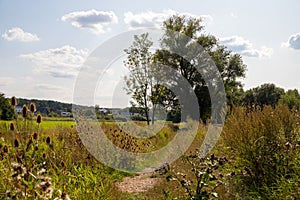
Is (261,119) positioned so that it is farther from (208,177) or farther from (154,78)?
(154,78)

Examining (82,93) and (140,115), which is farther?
(140,115)

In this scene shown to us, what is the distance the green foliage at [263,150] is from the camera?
4.60 meters

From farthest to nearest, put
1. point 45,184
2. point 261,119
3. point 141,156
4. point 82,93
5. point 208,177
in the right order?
point 141,156, point 82,93, point 261,119, point 208,177, point 45,184

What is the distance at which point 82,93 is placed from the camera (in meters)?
7.68

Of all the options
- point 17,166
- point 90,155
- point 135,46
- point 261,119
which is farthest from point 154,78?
point 17,166

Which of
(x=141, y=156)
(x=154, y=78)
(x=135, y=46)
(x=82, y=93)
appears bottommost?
(x=141, y=156)

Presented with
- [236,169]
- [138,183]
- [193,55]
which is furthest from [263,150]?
[193,55]

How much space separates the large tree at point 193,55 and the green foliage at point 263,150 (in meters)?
14.6

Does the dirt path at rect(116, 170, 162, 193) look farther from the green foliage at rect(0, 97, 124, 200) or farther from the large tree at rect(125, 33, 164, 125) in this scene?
the large tree at rect(125, 33, 164, 125)

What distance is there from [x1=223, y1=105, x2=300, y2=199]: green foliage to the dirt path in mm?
1786

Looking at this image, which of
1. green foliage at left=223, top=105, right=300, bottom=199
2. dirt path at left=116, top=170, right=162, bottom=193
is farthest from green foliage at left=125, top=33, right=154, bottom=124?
green foliage at left=223, top=105, right=300, bottom=199

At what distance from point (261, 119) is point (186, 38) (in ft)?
55.5

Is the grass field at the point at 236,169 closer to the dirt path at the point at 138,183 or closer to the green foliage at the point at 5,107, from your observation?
the green foliage at the point at 5,107

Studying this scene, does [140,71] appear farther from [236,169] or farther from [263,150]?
[263,150]
